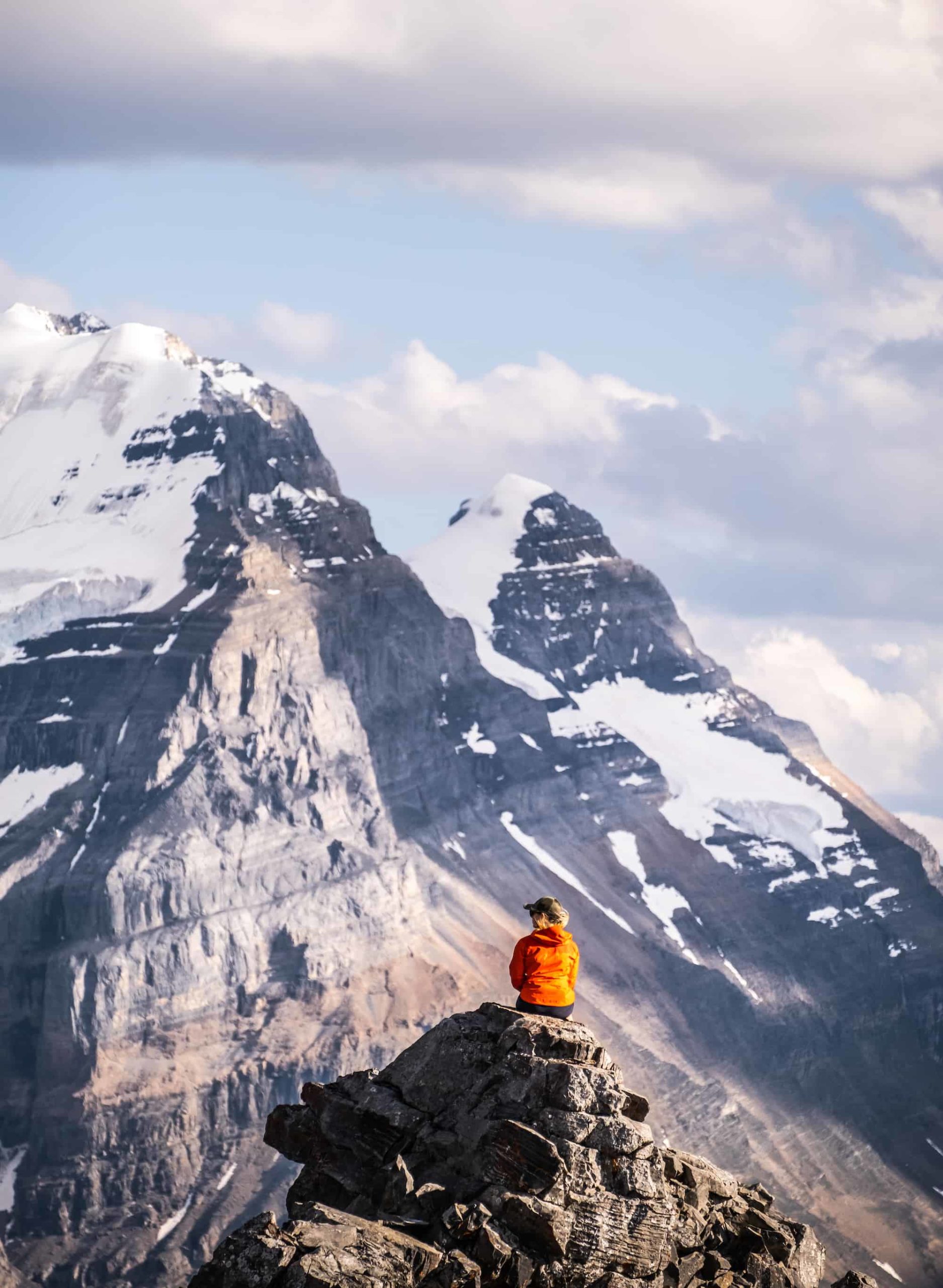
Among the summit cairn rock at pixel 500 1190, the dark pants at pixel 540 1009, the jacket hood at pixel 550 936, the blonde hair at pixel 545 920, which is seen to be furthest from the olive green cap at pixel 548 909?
the summit cairn rock at pixel 500 1190

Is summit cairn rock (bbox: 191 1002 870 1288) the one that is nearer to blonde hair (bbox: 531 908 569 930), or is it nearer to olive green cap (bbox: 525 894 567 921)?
blonde hair (bbox: 531 908 569 930)

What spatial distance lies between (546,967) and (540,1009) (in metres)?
1.66

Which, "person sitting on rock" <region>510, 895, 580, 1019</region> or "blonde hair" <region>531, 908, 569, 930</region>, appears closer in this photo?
"person sitting on rock" <region>510, 895, 580, 1019</region>

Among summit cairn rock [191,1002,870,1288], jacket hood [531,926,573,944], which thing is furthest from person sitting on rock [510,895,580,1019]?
summit cairn rock [191,1002,870,1288]

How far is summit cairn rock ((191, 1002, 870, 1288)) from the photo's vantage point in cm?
6009

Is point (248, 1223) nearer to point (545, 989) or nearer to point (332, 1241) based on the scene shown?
point (332, 1241)

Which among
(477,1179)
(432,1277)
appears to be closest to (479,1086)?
(477,1179)

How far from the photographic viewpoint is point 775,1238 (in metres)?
67.5

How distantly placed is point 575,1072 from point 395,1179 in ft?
18.1

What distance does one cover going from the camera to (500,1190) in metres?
63.3

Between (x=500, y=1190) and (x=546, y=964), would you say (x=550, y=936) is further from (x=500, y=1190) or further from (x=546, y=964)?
(x=500, y=1190)

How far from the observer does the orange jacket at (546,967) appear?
67188mm

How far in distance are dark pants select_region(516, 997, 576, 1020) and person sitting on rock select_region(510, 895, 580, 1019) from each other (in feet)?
0.05

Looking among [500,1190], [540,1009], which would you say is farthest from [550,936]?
[500,1190]
